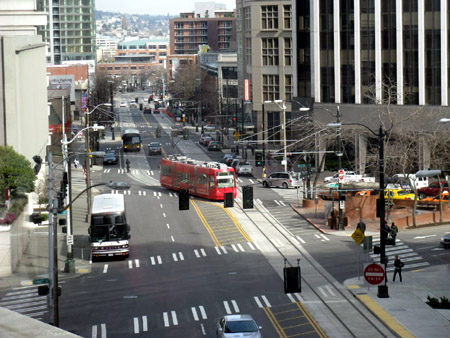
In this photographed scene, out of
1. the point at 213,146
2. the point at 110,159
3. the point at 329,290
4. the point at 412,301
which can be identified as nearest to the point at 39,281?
the point at 329,290

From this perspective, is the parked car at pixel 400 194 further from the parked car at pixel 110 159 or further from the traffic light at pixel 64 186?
the parked car at pixel 110 159

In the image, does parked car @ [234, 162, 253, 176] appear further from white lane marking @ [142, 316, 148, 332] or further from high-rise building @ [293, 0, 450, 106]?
white lane marking @ [142, 316, 148, 332]

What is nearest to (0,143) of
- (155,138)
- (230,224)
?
(230,224)

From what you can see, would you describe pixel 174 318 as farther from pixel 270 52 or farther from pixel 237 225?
pixel 270 52

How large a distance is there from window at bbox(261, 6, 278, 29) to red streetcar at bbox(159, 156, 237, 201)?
41910mm

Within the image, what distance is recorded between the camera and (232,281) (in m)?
47.0

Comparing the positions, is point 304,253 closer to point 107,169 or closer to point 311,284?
point 311,284

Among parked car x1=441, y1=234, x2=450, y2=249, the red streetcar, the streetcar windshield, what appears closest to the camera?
parked car x1=441, y1=234, x2=450, y2=249

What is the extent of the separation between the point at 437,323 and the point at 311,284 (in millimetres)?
9623

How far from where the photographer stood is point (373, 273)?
40812 millimetres

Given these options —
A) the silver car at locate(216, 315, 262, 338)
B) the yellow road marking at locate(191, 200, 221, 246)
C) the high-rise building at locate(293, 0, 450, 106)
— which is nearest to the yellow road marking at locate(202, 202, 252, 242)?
the yellow road marking at locate(191, 200, 221, 246)

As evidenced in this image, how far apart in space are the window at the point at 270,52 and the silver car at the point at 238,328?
87647mm

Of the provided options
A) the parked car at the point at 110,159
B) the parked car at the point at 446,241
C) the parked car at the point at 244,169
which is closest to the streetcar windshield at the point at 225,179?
the parked car at the point at 244,169

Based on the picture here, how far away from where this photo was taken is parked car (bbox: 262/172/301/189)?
3294 inches
